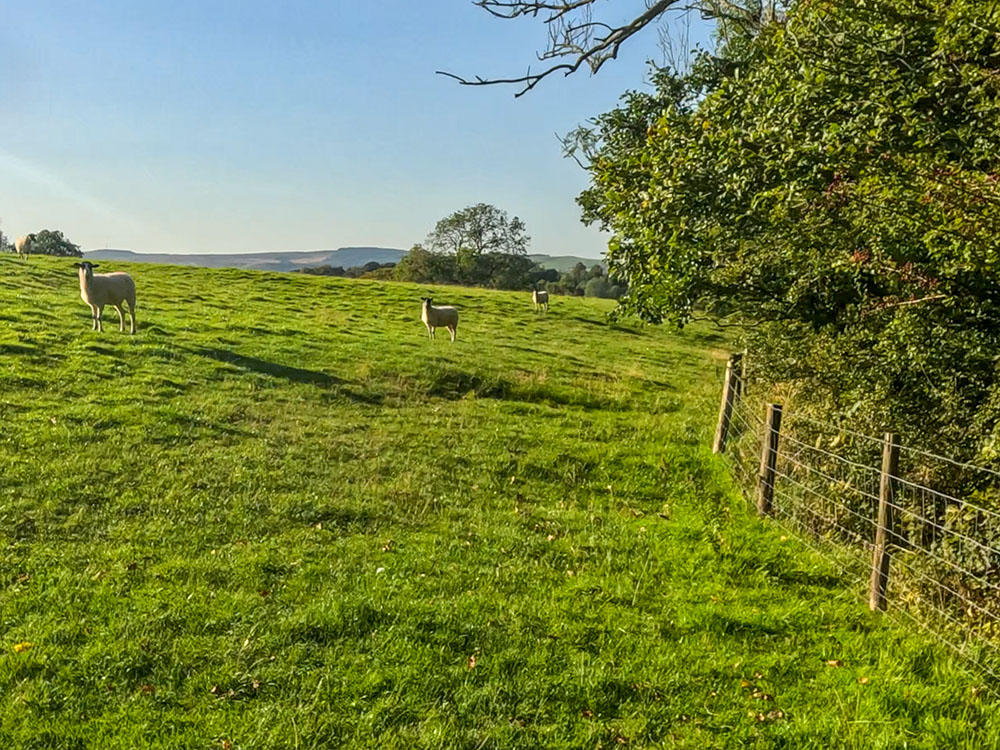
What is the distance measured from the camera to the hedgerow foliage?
544cm

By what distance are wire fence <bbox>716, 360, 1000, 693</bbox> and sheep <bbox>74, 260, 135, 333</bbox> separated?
16293 mm

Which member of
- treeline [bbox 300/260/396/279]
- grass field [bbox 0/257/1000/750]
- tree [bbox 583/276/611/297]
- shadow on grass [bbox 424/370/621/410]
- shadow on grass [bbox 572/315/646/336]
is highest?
treeline [bbox 300/260/396/279]

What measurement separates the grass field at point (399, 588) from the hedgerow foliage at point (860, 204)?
225 centimetres

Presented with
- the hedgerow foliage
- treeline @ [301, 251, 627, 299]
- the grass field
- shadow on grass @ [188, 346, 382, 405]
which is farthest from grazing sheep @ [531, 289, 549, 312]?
treeline @ [301, 251, 627, 299]

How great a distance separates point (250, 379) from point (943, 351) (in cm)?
1267

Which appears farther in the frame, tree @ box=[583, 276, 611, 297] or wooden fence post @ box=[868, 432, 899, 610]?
tree @ box=[583, 276, 611, 297]

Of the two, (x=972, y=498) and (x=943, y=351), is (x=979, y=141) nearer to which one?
(x=943, y=351)

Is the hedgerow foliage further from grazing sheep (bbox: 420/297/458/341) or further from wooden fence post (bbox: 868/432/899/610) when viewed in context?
grazing sheep (bbox: 420/297/458/341)

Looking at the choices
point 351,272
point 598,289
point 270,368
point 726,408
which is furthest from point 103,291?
point 351,272

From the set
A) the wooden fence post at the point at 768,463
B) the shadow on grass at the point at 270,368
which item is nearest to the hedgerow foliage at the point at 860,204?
the wooden fence post at the point at 768,463

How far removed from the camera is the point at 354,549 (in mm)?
7262

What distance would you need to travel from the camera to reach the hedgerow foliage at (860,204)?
544 centimetres

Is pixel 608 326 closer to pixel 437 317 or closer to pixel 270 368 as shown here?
pixel 437 317

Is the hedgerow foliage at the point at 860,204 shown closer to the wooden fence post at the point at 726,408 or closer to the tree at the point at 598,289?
the wooden fence post at the point at 726,408
